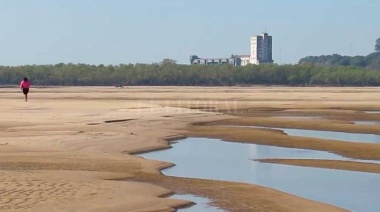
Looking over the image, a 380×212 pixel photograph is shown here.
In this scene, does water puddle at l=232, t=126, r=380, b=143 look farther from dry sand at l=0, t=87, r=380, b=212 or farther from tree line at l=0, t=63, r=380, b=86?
tree line at l=0, t=63, r=380, b=86

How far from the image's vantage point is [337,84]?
134m

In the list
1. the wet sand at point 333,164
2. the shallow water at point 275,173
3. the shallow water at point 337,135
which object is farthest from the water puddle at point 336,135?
the wet sand at point 333,164

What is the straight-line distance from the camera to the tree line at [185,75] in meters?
134

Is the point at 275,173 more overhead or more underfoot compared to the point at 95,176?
more underfoot

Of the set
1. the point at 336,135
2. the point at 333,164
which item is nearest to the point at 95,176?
the point at 333,164

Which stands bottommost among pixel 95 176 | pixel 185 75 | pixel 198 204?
pixel 185 75

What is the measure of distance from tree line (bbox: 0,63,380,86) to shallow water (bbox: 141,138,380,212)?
366 ft

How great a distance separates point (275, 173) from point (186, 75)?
121188 mm

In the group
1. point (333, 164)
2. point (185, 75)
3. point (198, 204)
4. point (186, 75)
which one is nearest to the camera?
point (198, 204)

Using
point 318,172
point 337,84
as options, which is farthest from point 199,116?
point 337,84

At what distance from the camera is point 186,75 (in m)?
138

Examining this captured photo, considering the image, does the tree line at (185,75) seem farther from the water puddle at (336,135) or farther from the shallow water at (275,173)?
the shallow water at (275,173)

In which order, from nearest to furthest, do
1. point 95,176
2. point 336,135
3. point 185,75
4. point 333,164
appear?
point 95,176 → point 333,164 → point 336,135 → point 185,75

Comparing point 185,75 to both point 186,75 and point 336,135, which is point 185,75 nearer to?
point 186,75
